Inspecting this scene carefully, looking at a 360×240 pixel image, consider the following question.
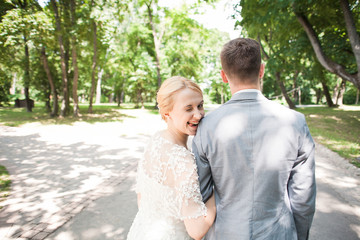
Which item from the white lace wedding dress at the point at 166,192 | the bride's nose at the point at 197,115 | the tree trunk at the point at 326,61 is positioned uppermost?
the tree trunk at the point at 326,61

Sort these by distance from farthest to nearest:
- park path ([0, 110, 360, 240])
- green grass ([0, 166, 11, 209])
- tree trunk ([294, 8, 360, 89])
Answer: tree trunk ([294, 8, 360, 89]) → green grass ([0, 166, 11, 209]) → park path ([0, 110, 360, 240])

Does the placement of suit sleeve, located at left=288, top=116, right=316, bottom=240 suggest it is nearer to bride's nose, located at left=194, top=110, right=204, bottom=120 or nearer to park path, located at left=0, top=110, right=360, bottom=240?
bride's nose, located at left=194, top=110, right=204, bottom=120

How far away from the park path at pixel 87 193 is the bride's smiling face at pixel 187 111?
249 centimetres

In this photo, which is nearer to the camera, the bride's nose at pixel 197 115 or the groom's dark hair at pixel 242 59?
the groom's dark hair at pixel 242 59

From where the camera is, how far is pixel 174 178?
147 cm

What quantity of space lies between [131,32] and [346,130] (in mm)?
22885

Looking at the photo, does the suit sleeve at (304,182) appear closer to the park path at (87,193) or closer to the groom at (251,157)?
the groom at (251,157)

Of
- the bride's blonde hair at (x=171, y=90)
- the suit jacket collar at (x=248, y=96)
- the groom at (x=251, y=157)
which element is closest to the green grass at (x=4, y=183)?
the bride's blonde hair at (x=171, y=90)

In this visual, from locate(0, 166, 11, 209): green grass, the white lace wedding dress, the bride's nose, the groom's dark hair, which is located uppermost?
the groom's dark hair

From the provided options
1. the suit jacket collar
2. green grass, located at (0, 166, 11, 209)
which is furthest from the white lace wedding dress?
green grass, located at (0, 166, 11, 209)

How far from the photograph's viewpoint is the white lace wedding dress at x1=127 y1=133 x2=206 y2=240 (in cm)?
136

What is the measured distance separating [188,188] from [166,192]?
309mm

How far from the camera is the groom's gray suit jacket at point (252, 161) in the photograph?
1282mm

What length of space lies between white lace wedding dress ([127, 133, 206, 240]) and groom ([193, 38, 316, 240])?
0.09 metres
